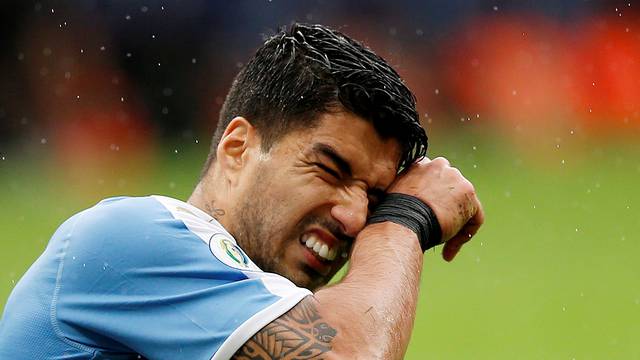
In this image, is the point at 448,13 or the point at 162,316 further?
the point at 448,13

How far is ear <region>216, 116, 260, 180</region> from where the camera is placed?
3.21m

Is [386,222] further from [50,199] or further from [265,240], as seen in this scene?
[50,199]

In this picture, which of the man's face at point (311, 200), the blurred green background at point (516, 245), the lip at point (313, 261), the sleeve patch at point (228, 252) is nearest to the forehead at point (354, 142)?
the man's face at point (311, 200)

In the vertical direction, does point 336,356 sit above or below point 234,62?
below

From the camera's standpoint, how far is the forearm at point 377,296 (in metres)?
2.58

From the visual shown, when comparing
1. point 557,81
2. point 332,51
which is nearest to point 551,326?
point 557,81

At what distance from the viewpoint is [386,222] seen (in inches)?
120

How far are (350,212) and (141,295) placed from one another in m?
0.69

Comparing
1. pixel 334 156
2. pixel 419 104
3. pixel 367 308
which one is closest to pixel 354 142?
pixel 334 156

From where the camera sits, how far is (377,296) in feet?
8.84

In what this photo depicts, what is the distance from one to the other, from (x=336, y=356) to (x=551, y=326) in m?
6.25

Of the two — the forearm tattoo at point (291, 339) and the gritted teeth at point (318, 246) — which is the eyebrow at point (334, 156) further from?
the forearm tattoo at point (291, 339)

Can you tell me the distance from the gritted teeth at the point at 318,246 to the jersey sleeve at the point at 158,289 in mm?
341

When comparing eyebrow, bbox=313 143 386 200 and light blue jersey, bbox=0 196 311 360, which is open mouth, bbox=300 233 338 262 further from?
light blue jersey, bbox=0 196 311 360
